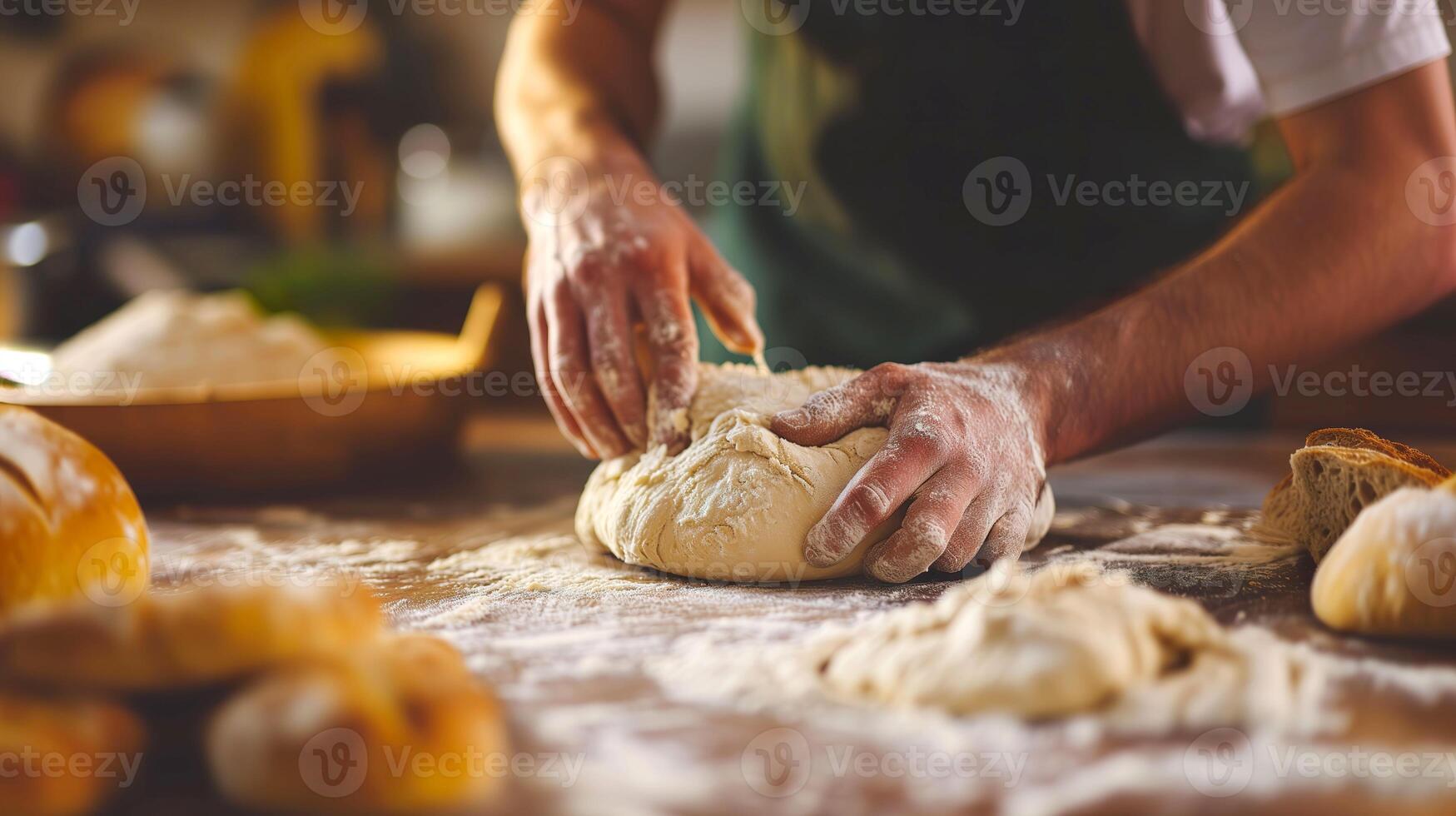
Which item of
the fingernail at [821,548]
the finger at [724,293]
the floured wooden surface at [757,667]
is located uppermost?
the finger at [724,293]

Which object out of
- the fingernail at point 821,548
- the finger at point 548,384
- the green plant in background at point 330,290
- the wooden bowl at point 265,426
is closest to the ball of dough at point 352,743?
the fingernail at point 821,548

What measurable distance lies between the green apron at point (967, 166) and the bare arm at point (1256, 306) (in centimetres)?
34

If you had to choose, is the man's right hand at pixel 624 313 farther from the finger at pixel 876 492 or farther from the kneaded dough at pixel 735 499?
the finger at pixel 876 492

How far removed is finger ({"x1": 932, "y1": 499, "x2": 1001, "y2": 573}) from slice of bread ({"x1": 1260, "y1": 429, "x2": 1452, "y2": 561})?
37cm

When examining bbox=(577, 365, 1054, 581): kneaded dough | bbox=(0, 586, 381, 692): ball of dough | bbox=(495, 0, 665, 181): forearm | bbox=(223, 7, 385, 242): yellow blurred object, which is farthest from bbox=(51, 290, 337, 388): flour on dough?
bbox=(223, 7, 385, 242): yellow blurred object

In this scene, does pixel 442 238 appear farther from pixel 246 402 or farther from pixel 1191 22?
pixel 1191 22

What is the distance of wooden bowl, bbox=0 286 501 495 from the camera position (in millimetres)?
1688

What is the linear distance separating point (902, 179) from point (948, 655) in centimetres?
126

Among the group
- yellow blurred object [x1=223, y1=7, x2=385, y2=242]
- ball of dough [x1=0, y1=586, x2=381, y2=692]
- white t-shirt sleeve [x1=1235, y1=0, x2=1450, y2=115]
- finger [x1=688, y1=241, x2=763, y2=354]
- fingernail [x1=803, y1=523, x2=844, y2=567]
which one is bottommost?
fingernail [x1=803, y1=523, x2=844, y2=567]

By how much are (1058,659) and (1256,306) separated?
2.79 ft

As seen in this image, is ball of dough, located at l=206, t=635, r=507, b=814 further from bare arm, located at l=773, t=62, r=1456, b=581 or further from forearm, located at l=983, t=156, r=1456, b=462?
forearm, located at l=983, t=156, r=1456, b=462

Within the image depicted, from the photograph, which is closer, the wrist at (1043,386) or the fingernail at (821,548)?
→ the fingernail at (821,548)

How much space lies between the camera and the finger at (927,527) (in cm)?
121

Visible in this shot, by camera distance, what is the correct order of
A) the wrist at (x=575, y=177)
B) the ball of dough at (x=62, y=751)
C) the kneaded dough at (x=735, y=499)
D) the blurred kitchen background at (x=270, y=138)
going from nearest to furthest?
1. the ball of dough at (x=62, y=751)
2. the kneaded dough at (x=735, y=499)
3. the wrist at (x=575, y=177)
4. the blurred kitchen background at (x=270, y=138)
